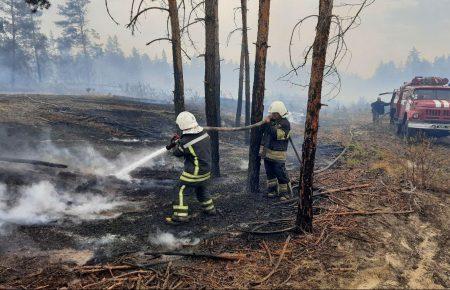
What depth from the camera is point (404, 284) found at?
435cm

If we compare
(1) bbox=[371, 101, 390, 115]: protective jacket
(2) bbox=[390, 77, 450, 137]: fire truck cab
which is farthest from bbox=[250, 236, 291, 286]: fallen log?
(1) bbox=[371, 101, 390, 115]: protective jacket

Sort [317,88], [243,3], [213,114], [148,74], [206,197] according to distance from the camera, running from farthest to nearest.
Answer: [148,74], [243,3], [213,114], [206,197], [317,88]

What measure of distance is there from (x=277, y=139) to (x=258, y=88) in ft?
3.92

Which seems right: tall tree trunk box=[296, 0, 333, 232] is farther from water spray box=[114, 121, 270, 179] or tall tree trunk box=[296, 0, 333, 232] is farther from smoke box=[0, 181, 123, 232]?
smoke box=[0, 181, 123, 232]

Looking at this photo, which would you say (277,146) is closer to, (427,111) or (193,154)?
(193,154)

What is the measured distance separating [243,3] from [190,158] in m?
10.1

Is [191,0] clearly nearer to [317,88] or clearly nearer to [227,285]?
[317,88]

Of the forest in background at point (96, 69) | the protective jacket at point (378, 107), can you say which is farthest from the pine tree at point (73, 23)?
the protective jacket at point (378, 107)

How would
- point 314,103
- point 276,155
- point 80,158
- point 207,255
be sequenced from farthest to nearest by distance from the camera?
point 80,158 < point 276,155 < point 314,103 < point 207,255

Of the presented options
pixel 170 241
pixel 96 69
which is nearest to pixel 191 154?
pixel 170 241

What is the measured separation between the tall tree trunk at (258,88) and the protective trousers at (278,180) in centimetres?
35

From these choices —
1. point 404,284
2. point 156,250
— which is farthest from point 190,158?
point 404,284

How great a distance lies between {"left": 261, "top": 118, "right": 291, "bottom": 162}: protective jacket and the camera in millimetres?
7250

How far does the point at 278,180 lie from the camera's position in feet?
24.6
